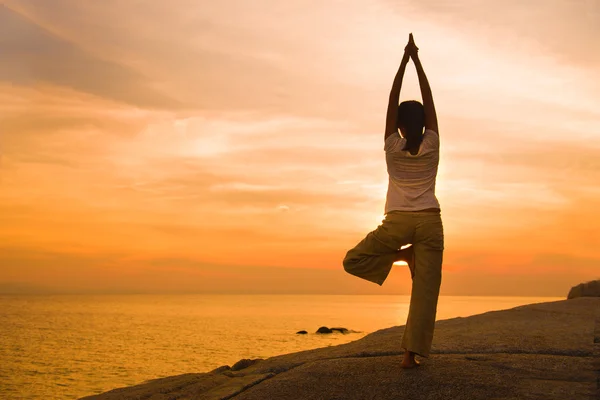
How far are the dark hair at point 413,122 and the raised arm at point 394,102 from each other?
12 centimetres

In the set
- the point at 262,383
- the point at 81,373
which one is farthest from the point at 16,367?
the point at 262,383

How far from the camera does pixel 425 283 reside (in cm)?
725

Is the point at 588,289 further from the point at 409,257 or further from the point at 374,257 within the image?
the point at 374,257

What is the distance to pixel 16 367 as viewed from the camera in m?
42.5

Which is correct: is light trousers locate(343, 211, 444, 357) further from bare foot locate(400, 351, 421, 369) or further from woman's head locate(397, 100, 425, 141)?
woman's head locate(397, 100, 425, 141)

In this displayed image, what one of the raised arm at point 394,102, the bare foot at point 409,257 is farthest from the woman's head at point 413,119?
the bare foot at point 409,257

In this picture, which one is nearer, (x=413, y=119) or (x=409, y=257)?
(x=413, y=119)

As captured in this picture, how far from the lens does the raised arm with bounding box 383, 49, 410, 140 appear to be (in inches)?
288

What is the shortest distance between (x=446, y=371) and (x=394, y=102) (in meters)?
3.44

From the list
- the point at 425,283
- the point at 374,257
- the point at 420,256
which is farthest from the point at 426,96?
the point at 425,283

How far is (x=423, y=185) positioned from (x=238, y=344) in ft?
182

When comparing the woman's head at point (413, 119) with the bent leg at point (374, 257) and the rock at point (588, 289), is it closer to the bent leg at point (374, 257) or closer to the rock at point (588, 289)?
the bent leg at point (374, 257)

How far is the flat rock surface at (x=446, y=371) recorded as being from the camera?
695 cm

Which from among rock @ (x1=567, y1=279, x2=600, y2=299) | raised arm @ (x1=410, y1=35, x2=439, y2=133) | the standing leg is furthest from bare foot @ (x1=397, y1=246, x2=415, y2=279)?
rock @ (x1=567, y1=279, x2=600, y2=299)
